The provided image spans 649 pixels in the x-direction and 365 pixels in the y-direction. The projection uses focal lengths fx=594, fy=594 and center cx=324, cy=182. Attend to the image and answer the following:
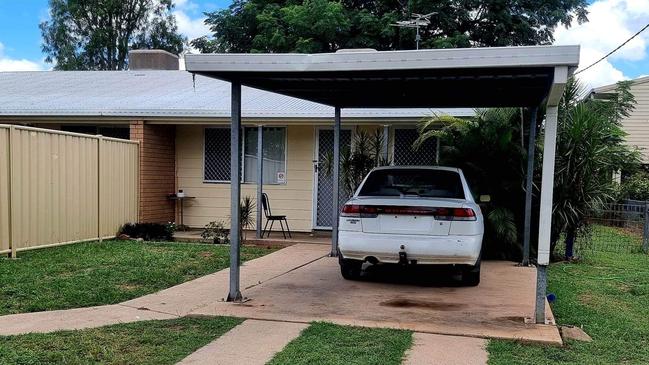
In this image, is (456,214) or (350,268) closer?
(456,214)

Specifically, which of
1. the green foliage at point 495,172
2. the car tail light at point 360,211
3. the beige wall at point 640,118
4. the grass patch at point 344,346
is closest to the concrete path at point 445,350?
the grass patch at point 344,346

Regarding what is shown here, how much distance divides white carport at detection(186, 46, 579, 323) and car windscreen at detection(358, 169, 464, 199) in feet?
3.68

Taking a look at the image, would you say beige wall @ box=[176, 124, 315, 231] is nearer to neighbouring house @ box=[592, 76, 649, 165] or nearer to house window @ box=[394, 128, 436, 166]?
house window @ box=[394, 128, 436, 166]

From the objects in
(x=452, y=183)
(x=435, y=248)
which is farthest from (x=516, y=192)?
(x=435, y=248)

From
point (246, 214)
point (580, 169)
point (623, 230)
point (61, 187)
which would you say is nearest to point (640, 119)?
point (623, 230)

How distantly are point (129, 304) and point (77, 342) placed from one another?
4.80 ft

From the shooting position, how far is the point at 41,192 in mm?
9820

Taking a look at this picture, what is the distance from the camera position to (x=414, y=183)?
7777mm

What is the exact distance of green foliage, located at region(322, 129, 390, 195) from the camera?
1108 cm

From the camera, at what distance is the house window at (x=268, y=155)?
43.7 feet

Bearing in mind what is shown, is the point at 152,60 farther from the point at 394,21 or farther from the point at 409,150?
the point at 394,21

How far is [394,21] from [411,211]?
1902 cm

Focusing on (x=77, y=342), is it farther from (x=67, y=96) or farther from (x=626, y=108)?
(x=626, y=108)

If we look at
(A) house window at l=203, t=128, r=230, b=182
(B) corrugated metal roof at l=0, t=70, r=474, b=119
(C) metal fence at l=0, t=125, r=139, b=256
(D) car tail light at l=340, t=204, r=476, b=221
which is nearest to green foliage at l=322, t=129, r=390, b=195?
(B) corrugated metal roof at l=0, t=70, r=474, b=119
